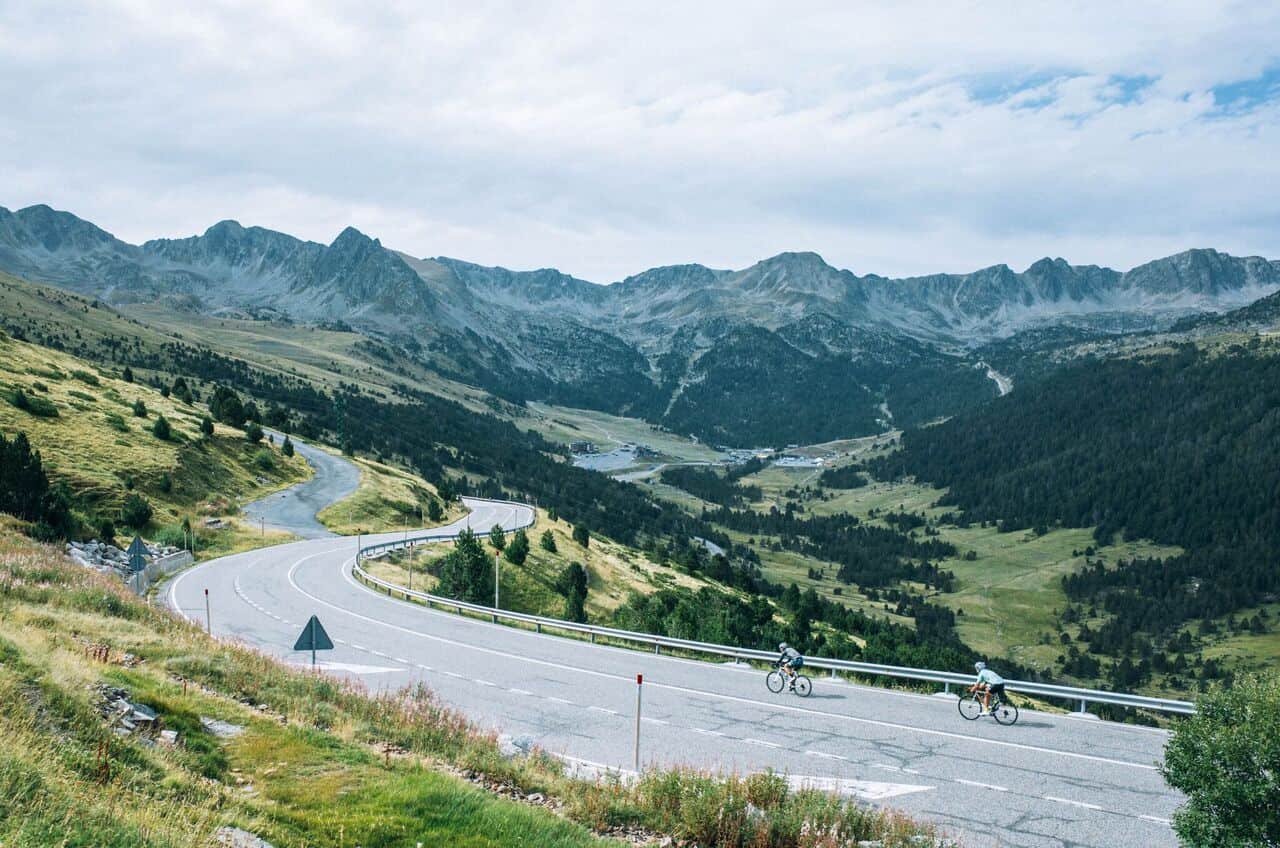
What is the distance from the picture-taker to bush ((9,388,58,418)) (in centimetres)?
5503

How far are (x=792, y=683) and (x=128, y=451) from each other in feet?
188

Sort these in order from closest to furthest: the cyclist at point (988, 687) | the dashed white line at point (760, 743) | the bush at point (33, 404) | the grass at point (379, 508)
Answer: the dashed white line at point (760, 743)
the cyclist at point (988, 687)
the bush at point (33, 404)
the grass at point (379, 508)

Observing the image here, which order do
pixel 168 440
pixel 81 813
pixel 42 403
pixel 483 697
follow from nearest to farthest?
pixel 81 813, pixel 483 697, pixel 42 403, pixel 168 440

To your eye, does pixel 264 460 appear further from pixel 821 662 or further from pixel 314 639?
pixel 821 662

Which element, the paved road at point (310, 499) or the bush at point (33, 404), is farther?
the paved road at point (310, 499)

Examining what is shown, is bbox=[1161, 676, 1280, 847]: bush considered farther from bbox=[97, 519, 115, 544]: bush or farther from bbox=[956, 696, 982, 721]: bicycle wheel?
bbox=[97, 519, 115, 544]: bush

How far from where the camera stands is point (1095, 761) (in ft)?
53.5

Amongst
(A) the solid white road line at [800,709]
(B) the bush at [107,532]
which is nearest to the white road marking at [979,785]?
(A) the solid white road line at [800,709]

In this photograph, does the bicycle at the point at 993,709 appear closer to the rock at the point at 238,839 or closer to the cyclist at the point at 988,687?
the cyclist at the point at 988,687

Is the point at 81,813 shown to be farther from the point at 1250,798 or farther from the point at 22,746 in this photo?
the point at 1250,798

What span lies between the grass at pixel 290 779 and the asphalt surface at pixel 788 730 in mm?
2791

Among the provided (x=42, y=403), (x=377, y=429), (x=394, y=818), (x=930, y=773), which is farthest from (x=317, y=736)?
(x=377, y=429)

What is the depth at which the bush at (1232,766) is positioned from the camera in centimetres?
913

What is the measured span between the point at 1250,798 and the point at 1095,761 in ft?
26.7
